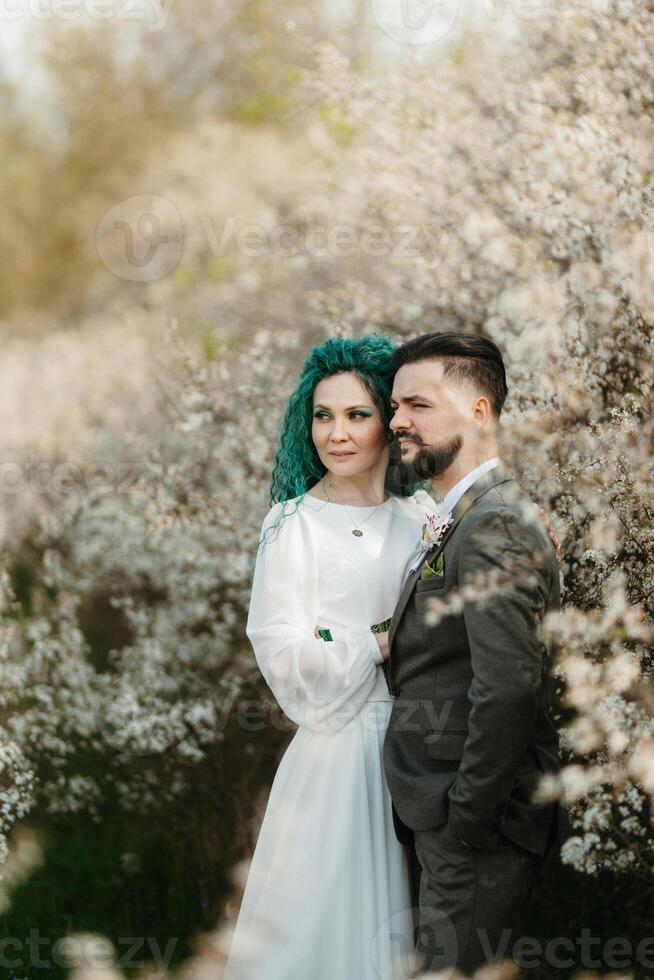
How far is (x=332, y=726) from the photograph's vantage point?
108 inches

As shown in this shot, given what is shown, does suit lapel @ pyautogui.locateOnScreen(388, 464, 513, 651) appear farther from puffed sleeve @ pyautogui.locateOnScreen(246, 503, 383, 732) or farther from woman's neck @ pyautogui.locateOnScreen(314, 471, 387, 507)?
woman's neck @ pyautogui.locateOnScreen(314, 471, 387, 507)

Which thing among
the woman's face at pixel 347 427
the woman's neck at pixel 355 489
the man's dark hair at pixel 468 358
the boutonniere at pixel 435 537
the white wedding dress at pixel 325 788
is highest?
the man's dark hair at pixel 468 358

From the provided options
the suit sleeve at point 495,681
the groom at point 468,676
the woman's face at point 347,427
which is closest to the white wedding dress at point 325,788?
the groom at point 468,676

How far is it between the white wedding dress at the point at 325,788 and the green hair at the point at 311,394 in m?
0.27

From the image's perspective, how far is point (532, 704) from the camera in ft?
7.48

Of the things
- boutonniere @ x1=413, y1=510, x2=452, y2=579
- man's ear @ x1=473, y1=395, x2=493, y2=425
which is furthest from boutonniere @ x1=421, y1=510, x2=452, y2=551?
man's ear @ x1=473, y1=395, x2=493, y2=425

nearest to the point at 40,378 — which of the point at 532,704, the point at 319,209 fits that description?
the point at 319,209

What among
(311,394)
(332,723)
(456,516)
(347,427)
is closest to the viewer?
(456,516)

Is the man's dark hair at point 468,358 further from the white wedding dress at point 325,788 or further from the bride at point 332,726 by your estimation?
the white wedding dress at point 325,788

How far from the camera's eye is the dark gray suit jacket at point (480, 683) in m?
2.26

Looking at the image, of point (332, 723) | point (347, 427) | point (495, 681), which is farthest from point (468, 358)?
point (332, 723)

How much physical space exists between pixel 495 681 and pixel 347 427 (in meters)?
0.98

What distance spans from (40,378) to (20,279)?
6.28 m

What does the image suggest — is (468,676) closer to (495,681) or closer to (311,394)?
(495,681)
